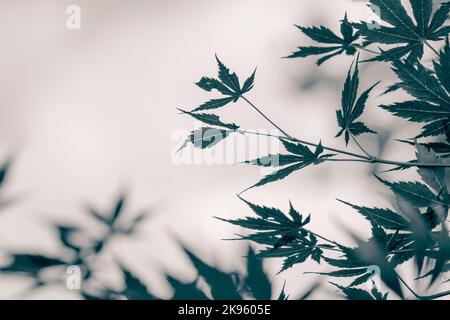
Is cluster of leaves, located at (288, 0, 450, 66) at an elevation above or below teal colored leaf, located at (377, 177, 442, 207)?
above

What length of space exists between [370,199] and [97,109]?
55cm

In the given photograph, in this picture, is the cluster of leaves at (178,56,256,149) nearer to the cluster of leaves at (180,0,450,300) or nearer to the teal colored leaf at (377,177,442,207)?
the cluster of leaves at (180,0,450,300)

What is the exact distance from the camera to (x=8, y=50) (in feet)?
2.51

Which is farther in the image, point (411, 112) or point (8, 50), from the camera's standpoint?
point (8, 50)

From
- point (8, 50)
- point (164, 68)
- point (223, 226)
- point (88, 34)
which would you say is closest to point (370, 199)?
point (223, 226)

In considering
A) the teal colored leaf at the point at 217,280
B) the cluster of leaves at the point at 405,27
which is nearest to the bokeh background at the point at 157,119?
the teal colored leaf at the point at 217,280

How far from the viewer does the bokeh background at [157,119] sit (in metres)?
0.75

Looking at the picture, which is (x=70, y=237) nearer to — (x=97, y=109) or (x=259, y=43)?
(x=97, y=109)

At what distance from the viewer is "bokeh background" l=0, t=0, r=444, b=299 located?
747mm

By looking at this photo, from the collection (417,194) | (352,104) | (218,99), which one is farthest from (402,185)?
(218,99)

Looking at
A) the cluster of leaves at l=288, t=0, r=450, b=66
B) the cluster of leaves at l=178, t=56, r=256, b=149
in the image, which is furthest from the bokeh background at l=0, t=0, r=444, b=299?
the cluster of leaves at l=288, t=0, r=450, b=66

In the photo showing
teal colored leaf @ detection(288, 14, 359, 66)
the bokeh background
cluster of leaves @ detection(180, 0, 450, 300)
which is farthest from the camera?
the bokeh background

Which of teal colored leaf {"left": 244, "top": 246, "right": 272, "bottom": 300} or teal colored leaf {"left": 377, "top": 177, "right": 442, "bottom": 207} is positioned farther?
teal colored leaf {"left": 244, "top": 246, "right": 272, "bottom": 300}
